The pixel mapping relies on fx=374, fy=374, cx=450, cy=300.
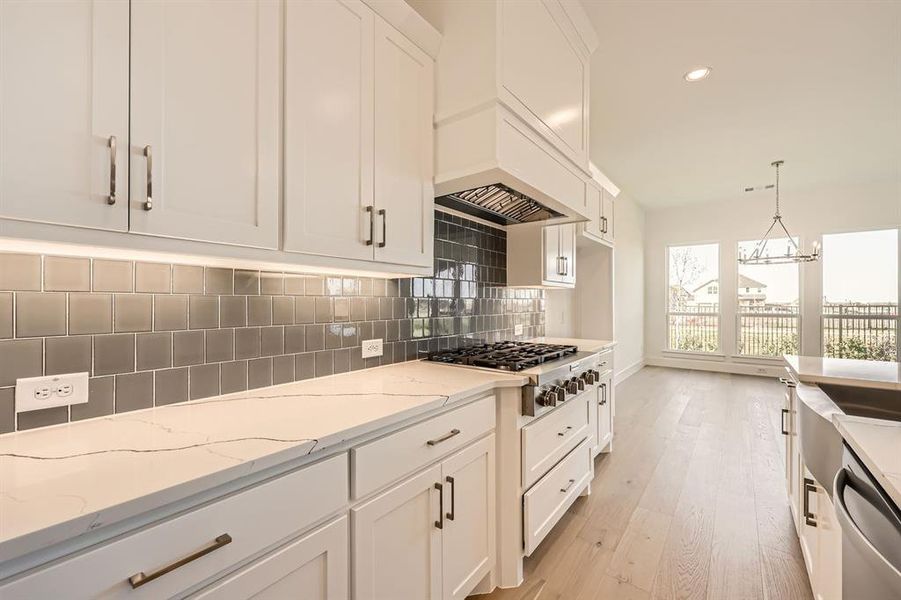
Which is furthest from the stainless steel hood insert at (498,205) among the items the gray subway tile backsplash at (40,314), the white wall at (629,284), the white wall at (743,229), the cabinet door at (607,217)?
the white wall at (743,229)

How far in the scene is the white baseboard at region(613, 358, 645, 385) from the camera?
18.7 feet

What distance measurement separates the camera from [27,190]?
0.76 m

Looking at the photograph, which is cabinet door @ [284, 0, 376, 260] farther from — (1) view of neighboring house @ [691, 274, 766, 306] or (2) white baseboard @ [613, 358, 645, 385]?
(1) view of neighboring house @ [691, 274, 766, 306]

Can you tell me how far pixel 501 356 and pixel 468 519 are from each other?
78cm

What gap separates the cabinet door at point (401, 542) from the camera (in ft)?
3.45

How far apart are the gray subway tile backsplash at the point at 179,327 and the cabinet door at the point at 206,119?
35 centimetres

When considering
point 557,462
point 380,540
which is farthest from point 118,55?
point 557,462

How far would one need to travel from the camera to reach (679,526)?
2.12m

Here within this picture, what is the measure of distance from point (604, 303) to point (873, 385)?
3.03m

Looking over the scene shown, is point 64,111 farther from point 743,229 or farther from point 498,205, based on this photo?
point 743,229

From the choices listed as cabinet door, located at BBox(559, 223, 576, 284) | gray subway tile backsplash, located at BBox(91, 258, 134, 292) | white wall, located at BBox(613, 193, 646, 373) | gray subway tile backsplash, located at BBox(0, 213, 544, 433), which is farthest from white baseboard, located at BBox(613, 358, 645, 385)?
gray subway tile backsplash, located at BBox(91, 258, 134, 292)

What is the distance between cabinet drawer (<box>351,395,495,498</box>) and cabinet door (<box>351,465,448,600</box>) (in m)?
0.05

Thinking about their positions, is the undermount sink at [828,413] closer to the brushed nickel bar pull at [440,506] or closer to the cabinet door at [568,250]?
the brushed nickel bar pull at [440,506]

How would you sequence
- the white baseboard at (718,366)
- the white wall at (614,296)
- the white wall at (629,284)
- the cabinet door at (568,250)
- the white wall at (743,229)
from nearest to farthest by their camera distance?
the cabinet door at (568,250) → the white wall at (614,296) → the white wall at (743,229) → the white wall at (629,284) → the white baseboard at (718,366)
